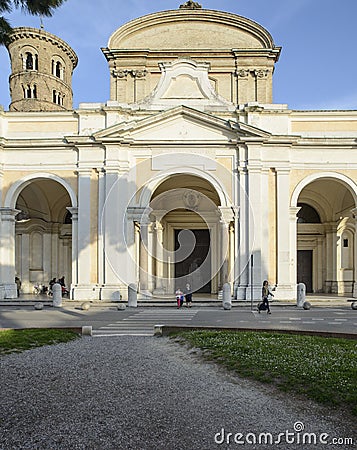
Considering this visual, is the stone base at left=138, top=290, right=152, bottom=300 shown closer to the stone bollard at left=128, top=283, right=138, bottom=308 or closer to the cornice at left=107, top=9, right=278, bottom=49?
the stone bollard at left=128, top=283, right=138, bottom=308

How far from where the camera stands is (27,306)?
2086 centimetres

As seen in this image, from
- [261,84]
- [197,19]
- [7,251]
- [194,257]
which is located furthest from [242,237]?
[197,19]

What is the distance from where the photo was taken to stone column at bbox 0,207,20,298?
23312mm

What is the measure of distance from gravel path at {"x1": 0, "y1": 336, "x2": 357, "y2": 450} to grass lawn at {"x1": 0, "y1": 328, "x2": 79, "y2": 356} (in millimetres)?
1199

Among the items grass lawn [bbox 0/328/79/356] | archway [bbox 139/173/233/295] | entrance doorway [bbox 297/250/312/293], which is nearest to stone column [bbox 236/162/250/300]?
archway [bbox 139/173/233/295]

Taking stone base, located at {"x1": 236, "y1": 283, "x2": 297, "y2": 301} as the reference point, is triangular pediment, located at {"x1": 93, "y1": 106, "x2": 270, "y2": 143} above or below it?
above

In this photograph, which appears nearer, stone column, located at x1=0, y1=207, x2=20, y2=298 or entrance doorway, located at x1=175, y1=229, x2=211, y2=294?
stone column, located at x1=0, y1=207, x2=20, y2=298

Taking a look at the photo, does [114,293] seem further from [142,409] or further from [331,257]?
[142,409]

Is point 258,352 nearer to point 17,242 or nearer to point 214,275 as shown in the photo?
point 214,275

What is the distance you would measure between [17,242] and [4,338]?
18.2 metres

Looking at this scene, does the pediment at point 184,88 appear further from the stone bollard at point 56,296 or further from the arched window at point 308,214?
the stone bollard at point 56,296

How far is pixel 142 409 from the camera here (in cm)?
565

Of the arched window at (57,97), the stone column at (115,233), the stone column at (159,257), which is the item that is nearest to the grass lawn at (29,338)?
the stone column at (115,233)

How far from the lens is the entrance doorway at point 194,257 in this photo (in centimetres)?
2767
